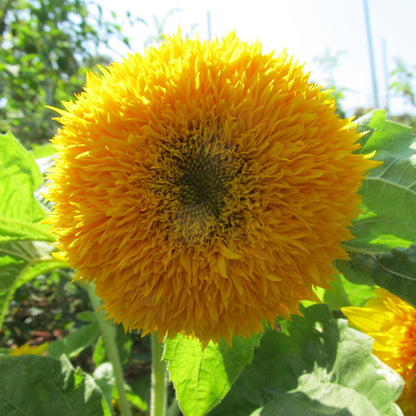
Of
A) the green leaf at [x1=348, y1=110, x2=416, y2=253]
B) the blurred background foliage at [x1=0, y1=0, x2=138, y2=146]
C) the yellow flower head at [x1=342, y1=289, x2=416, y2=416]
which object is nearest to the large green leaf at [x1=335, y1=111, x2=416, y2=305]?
the green leaf at [x1=348, y1=110, x2=416, y2=253]

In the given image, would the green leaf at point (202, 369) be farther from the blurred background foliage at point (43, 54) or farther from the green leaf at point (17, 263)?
the blurred background foliage at point (43, 54)

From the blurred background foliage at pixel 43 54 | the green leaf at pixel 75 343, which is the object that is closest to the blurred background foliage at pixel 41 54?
the blurred background foliage at pixel 43 54

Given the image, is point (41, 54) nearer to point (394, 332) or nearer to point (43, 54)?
point (43, 54)

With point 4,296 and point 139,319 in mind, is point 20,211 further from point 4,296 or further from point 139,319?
point 139,319

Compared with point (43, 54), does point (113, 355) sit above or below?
below

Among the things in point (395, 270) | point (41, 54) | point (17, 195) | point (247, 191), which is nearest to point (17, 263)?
point (17, 195)

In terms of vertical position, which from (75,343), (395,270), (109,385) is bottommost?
(109,385)

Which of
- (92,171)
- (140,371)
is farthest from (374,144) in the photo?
(140,371)
